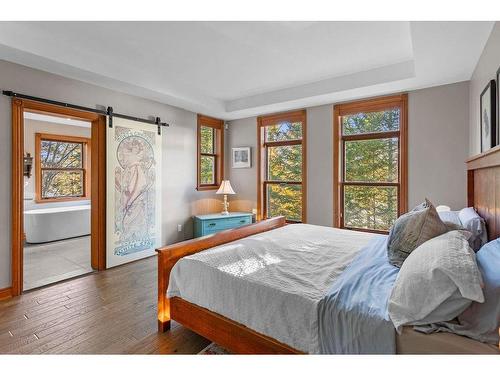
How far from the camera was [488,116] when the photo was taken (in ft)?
7.09

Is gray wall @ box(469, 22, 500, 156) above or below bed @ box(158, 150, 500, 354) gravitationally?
above

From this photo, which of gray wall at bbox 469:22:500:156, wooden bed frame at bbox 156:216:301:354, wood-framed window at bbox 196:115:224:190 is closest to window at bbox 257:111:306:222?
wood-framed window at bbox 196:115:224:190

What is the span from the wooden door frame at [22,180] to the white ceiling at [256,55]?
1.41ft

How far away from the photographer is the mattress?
1.06 meters

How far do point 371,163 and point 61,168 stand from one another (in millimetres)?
6289

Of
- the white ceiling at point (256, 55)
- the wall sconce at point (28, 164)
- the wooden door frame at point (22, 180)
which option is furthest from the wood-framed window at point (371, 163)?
the wall sconce at point (28, 164)

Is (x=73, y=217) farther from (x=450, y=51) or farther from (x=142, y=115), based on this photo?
(x=450, y=51)

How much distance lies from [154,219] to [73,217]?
2.34 metres

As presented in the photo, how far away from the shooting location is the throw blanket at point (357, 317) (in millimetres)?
1209

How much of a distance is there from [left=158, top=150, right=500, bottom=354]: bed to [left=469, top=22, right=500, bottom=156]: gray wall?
672 mm

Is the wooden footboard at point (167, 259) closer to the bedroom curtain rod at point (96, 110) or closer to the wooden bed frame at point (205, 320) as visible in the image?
the wooden bed frame at point (205, 320)

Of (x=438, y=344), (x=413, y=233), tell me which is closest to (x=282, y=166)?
(x=413, y=233)

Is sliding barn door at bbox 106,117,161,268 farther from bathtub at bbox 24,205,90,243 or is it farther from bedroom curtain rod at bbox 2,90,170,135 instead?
bathtub at bbox 24,205,90,243

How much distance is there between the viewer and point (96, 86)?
11.2 feet
